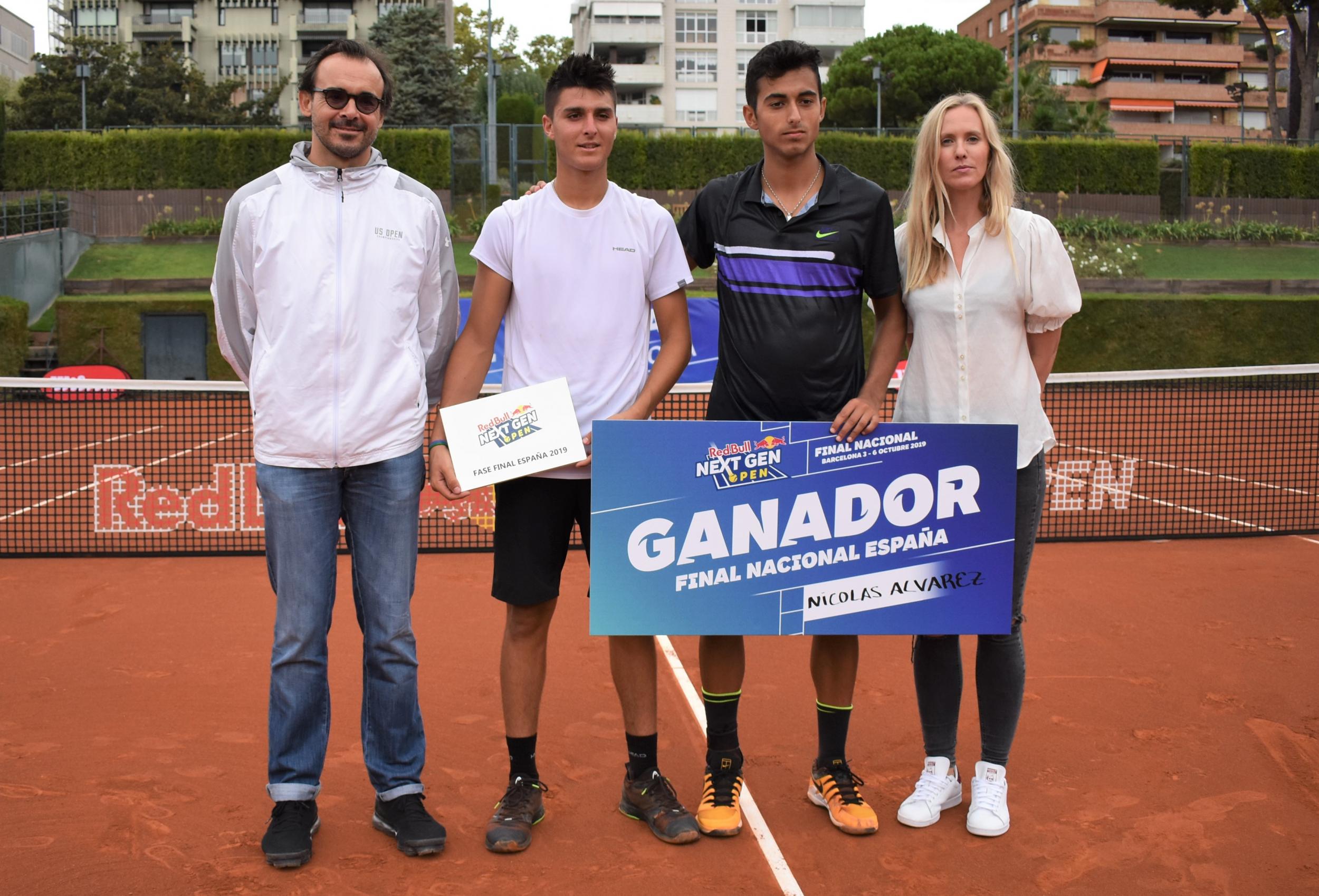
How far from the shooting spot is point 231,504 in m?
8.43

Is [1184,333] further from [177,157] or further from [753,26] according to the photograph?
[753,26]

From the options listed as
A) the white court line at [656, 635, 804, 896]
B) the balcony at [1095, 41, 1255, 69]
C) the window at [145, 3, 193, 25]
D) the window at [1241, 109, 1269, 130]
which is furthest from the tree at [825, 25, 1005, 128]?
the white court line at [656, 635, 804, 896]

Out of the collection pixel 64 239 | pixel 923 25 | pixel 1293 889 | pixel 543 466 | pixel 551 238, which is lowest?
pixel 1293 889

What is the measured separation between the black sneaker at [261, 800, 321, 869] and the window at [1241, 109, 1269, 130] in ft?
270

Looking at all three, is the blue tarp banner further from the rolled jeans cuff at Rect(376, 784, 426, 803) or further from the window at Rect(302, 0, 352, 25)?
the window at Rect(302, 0, 352, 25)

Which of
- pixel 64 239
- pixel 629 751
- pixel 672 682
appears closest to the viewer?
pixel 629 751

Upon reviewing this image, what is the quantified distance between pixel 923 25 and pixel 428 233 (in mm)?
59435

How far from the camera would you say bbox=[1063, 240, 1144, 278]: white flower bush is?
2538 centimetres

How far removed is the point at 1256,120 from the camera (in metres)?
75.2

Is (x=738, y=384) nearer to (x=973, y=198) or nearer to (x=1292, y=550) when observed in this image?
(x=973, y=198)

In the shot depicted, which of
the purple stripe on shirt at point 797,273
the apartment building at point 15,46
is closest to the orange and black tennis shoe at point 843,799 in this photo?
the purple stripe on shirt at point 797,273

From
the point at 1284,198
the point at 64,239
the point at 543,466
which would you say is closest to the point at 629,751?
the point at 543,466

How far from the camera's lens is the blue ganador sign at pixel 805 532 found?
3436 mm

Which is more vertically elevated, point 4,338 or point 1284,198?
point 1284,198
